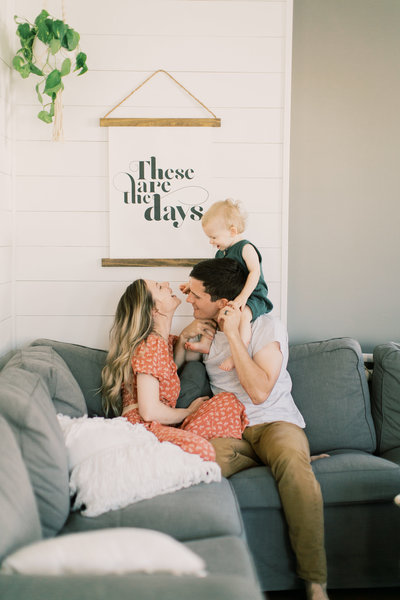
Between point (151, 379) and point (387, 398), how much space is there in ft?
3.46

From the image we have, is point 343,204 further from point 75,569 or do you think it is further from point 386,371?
point 75,569

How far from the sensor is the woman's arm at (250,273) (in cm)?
240

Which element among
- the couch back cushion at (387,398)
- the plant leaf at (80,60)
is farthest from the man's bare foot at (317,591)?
the plant leaf at (80,60)

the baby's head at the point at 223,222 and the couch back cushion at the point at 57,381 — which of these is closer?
the couch back cushion at the point at 57,381

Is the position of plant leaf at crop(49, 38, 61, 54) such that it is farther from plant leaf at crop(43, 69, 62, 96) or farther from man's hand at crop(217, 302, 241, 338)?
man's hand at crop(217, 302, 241, 338)

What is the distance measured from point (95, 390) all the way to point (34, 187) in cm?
106

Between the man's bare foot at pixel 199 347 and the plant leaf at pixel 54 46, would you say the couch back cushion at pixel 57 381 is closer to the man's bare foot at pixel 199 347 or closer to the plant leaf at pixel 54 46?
the man's bare foot at pixel 199 347

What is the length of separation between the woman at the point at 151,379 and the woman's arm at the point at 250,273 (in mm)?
292

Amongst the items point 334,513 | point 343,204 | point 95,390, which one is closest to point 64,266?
point 95,390

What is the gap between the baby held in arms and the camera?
244cm

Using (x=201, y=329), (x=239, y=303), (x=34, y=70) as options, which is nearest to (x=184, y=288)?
(x=201, y=329)

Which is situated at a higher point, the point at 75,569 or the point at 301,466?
the point at 75,569

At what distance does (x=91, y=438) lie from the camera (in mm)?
1793

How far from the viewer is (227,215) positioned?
249cm
